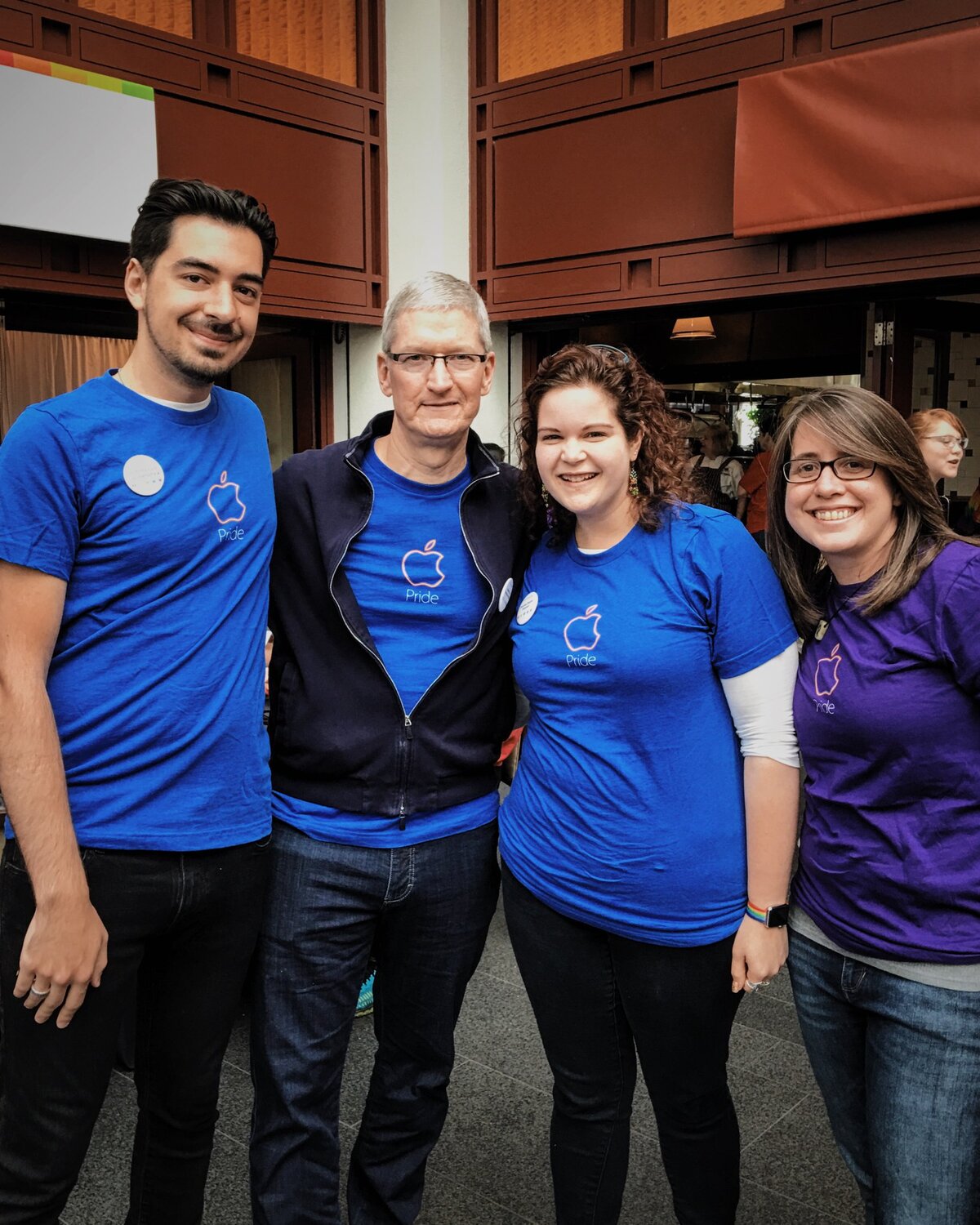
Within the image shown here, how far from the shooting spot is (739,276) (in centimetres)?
570

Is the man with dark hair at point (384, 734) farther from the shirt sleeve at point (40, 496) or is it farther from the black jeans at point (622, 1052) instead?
the shirt sleeve at point (40, 496)

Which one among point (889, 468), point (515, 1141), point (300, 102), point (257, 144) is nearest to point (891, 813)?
point (889, 468)

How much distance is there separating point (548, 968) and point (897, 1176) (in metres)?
0.61

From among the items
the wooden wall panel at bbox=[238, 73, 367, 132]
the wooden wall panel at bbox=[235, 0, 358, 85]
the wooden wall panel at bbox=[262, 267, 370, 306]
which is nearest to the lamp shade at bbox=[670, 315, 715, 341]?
the wooden wall panel at bbox=[262, 267, 370, 306]

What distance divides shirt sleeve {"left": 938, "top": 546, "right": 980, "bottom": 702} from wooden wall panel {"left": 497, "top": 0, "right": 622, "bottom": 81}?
5480 mm

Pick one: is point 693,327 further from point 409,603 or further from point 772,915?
point 772,915

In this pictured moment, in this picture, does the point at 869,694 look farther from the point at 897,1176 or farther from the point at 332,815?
the point at 332,815

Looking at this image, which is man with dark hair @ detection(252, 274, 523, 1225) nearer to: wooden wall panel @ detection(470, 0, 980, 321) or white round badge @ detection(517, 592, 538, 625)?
white round badge @ detection(517, 592, 538, 625)

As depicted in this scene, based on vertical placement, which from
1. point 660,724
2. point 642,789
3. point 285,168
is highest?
point 285,168

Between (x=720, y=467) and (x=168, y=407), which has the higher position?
(x=168, y=407)

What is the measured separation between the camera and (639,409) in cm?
183

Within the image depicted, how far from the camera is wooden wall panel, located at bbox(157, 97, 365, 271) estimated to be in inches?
225

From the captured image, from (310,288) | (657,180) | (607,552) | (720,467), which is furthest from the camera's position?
(720,467)

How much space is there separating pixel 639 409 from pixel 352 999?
1165 millimetres
